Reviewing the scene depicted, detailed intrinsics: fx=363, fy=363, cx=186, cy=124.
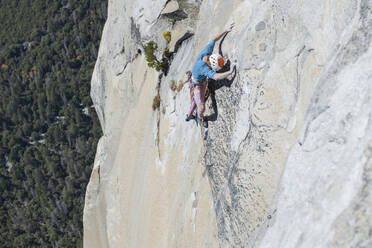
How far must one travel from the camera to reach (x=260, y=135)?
7535 mm

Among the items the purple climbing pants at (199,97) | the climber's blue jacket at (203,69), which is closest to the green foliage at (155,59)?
the purple climbing pants at (199,97)

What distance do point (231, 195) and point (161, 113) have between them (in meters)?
5.80

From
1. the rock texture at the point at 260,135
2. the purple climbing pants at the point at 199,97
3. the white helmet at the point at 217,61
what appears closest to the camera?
the rock texture at the point at 260,135

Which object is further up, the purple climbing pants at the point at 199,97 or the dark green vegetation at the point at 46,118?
the purple climbing pants at the point at 199,97

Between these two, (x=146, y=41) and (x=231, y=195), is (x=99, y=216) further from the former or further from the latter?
(x=231, y=195)

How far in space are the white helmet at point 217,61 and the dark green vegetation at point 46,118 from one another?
3104 inches

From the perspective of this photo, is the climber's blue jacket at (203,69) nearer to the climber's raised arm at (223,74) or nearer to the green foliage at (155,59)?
the climber's raised arm at (223,74)

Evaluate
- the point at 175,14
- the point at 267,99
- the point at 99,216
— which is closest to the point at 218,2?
the point at 175,14

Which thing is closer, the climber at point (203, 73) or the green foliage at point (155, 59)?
the climber at point (203, 73)

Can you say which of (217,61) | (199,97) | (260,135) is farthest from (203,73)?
(260,135)

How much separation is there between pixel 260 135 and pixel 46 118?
113m

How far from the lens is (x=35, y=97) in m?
118

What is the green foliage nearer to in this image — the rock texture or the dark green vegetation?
the rock texture

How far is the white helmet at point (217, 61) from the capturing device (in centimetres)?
897
